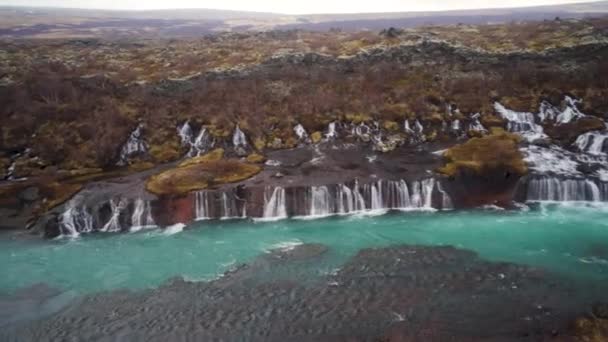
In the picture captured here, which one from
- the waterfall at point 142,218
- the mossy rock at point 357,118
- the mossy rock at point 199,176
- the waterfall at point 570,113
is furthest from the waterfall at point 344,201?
the waterfall at point 570,113

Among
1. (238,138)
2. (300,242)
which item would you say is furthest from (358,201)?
(238,138)

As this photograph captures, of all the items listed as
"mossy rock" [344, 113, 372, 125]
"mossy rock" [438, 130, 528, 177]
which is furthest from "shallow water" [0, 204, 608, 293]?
"mossy rock" [344, 113, 372, 125]

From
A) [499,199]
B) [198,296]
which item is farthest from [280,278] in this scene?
[499,199]

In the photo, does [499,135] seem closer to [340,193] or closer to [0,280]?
[340,193]

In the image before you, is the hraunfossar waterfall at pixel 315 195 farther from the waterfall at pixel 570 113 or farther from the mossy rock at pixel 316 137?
the mossy rock at pixel 316 137

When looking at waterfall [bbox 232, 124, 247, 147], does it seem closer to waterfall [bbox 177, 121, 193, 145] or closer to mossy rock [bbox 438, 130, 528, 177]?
waterfall [bbox 177, 121, 193, 145]

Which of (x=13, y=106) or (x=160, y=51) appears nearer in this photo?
(x=13, y=106)
